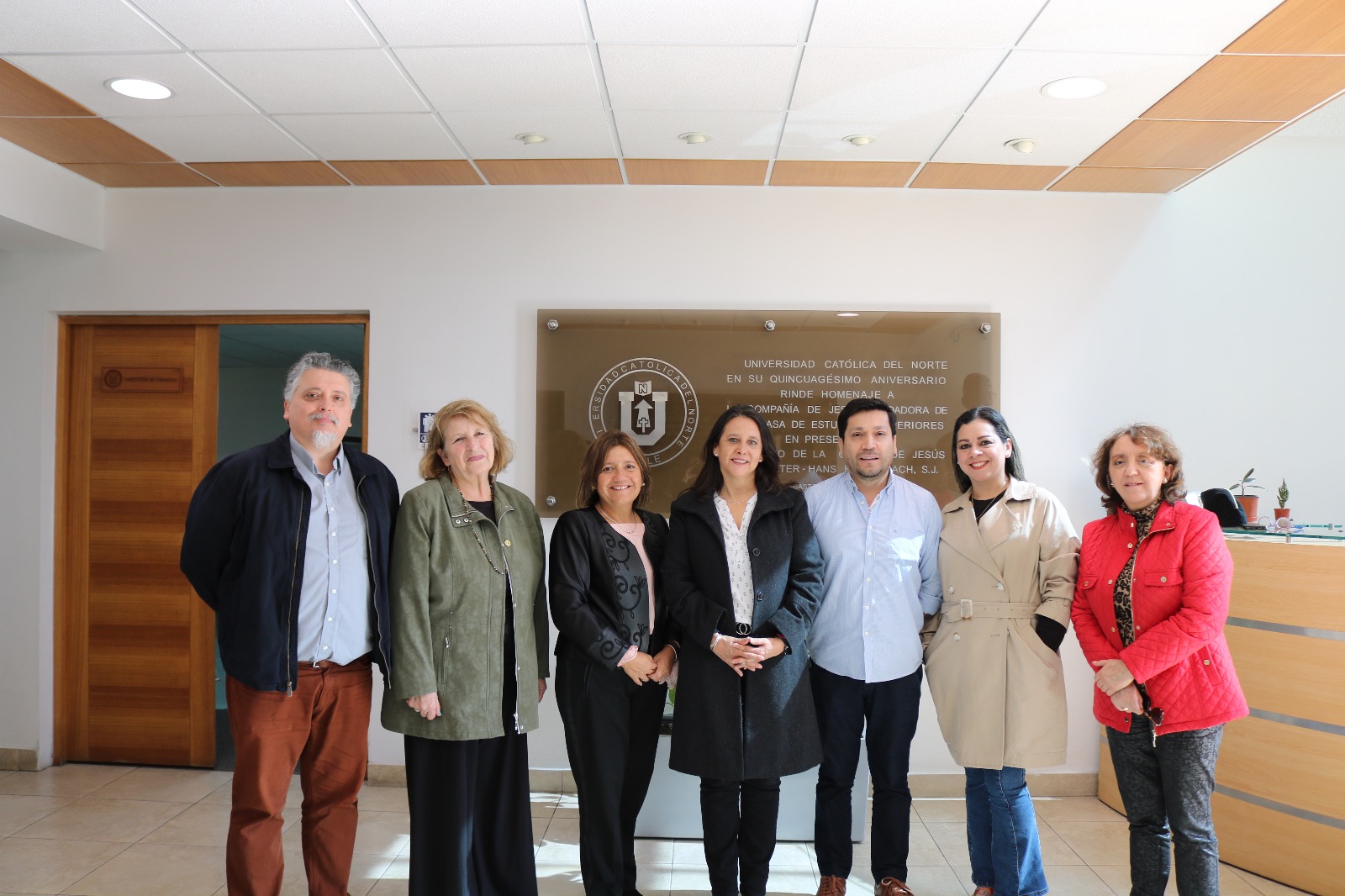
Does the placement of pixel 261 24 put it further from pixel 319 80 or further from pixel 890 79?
pixel 890 79

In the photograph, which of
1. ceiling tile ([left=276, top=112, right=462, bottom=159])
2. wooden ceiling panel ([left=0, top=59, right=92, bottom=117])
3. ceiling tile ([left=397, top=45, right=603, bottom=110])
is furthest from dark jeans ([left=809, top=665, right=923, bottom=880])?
wooden ceiling panel ([left=0, top=59, right=92, bottom=117])

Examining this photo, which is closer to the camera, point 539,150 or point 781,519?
point 781,519

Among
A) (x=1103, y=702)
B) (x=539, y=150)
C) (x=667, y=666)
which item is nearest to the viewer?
(x=1103, y=702)

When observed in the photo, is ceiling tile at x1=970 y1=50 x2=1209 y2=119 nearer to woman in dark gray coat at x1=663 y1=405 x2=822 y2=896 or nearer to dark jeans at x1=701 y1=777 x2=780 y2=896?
woman in dark gray coat at x1=663 y1=405 x2=822 y2=896

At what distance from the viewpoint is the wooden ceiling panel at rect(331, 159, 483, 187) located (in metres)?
3.64

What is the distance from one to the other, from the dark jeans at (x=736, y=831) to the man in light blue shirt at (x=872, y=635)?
26cm

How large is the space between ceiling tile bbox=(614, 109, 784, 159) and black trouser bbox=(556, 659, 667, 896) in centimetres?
197

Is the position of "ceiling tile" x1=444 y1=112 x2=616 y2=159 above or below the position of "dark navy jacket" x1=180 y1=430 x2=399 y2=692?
above

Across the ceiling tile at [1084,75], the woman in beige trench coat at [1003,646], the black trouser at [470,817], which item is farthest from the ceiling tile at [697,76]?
the black trouser at [470,817]

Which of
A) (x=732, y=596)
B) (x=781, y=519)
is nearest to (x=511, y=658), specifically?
(x=732, y=596)

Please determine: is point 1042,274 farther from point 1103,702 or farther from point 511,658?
point 511,658

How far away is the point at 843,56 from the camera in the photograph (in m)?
2.71

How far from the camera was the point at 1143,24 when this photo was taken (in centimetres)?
249

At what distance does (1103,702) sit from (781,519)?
1.02 m
